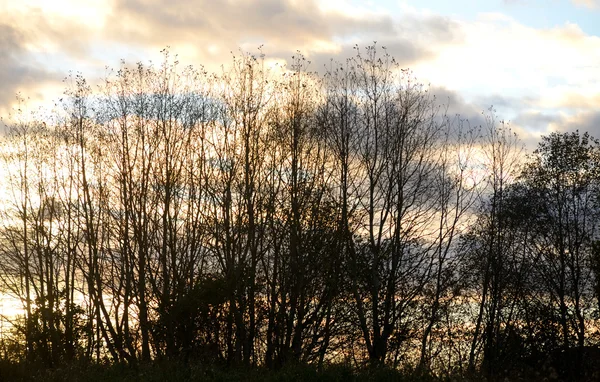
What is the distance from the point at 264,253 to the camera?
3206 cm

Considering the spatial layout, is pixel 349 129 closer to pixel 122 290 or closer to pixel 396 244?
pixel 396 244

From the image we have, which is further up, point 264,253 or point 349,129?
point 349,129

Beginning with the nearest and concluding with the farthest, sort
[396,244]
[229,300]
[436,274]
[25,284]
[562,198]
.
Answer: [229,300]
[396,244]
[436,274]
[562,198]
[25,284]

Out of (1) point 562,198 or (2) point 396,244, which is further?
(1) point 562,198

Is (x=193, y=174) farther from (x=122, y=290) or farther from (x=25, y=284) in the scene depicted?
(x=25, y=284)

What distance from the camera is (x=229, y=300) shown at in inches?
1181

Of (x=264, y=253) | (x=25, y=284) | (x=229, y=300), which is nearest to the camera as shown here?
(x=229, y=300)

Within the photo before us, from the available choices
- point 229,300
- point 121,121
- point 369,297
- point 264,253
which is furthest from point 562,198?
point 121,121

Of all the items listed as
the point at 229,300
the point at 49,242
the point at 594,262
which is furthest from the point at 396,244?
the point at 49,242

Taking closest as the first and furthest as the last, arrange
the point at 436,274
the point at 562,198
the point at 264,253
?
the point at 264,253, the point at 436,274, the point at 562,198

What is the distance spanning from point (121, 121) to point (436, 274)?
1892cm

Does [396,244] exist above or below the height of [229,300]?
above

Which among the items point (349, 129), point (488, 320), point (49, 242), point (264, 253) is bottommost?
point (488, 320)

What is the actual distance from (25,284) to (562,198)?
117ft
